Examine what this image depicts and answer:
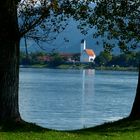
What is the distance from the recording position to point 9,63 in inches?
746

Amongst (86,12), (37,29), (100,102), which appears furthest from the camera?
(100,102)

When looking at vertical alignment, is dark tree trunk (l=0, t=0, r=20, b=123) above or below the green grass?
above

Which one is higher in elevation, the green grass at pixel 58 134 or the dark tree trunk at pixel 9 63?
the dark tree trunk at pixel 9 63

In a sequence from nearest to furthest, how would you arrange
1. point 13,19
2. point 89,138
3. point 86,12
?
point 89,138, point 13,19, point 86,12

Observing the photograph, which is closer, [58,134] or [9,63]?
[58,134]

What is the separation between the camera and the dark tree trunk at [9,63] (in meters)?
18.6

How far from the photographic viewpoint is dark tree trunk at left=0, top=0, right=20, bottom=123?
18562mm

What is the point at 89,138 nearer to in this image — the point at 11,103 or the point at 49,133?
the point at 49,133

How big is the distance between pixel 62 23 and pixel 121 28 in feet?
16.5

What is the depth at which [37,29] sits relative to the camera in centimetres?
1992

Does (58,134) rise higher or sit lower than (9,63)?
lower

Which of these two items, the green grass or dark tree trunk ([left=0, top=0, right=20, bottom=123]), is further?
dark tree trunk ([left=0, top=0, right=20, bottom=123])

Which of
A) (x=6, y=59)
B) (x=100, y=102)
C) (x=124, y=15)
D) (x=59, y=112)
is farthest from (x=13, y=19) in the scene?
(x=100, y=102)

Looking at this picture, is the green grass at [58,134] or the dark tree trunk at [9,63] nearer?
the green grass at [58,134]
